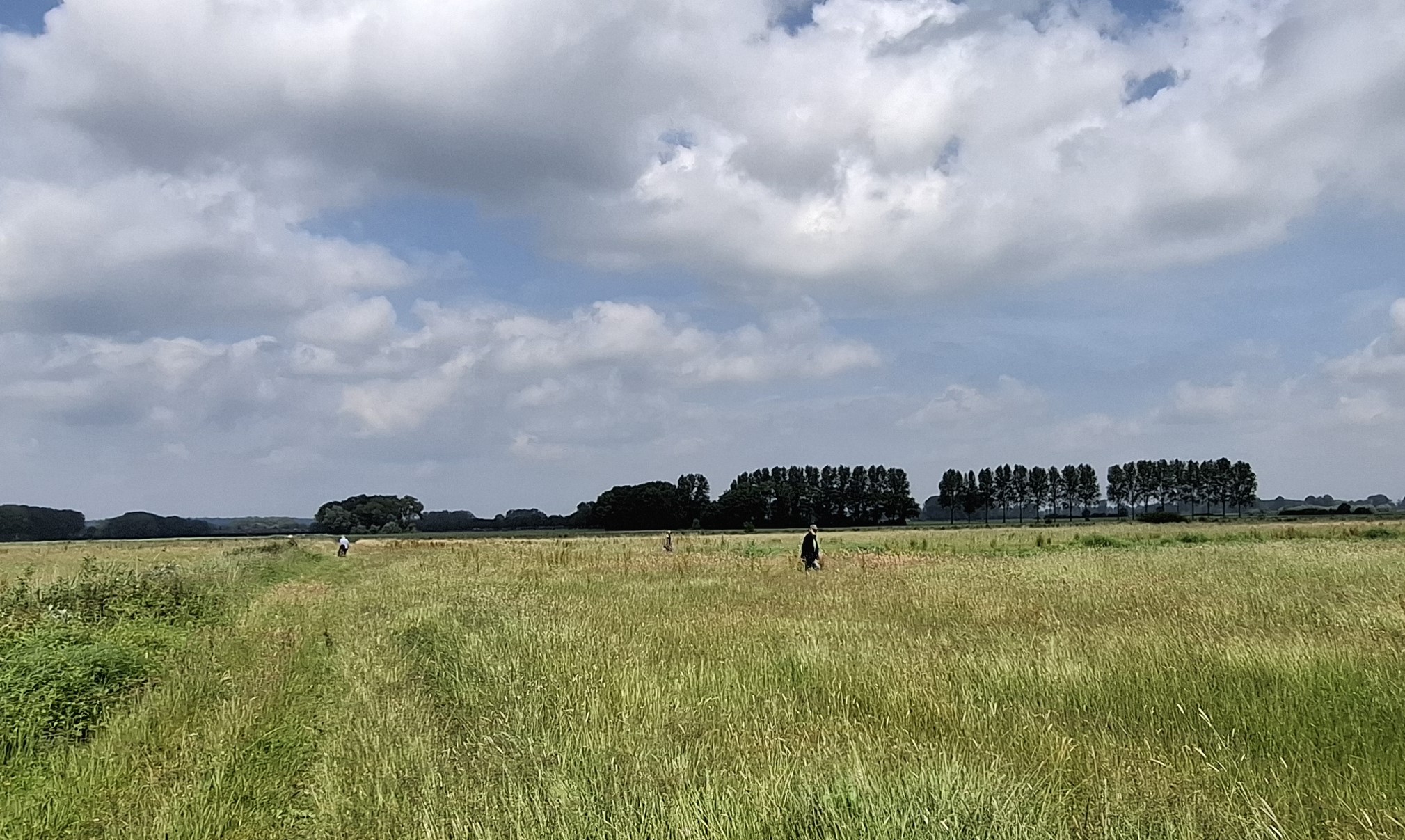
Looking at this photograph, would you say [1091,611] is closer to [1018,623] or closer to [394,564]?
[1018,623]

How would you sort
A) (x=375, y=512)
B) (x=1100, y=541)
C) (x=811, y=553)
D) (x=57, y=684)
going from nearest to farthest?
(x=57, y=684)
(x=811, y=553)
(x=1100, y=541)
(x=375, y=512)

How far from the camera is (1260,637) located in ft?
30.6

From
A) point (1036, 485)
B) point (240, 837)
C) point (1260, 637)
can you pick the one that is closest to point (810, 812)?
point (240, 837)

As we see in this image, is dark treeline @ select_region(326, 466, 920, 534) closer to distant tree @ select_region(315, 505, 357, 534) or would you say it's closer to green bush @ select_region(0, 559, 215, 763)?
distant tree @ select_region(315, 505, 357, 534)

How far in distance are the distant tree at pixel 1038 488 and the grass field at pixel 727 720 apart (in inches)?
7190

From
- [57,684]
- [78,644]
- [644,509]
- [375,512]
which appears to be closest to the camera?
[57,684]

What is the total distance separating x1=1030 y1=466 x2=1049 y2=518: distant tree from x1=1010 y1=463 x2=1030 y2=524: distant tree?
1.07 m

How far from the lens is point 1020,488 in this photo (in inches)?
7239

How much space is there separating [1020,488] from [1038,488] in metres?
5.26

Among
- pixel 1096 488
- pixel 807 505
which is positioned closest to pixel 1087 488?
pixel 1096 488

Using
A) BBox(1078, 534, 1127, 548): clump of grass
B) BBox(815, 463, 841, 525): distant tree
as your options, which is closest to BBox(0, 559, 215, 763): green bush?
BBox(1078, 534, 1127, 548): clump of grass

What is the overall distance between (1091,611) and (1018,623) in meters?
1.71

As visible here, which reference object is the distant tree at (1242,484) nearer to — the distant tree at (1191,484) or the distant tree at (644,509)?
the distant tree at (1191,484)

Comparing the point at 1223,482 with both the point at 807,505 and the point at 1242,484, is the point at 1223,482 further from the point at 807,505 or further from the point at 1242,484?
the point at 807,505
